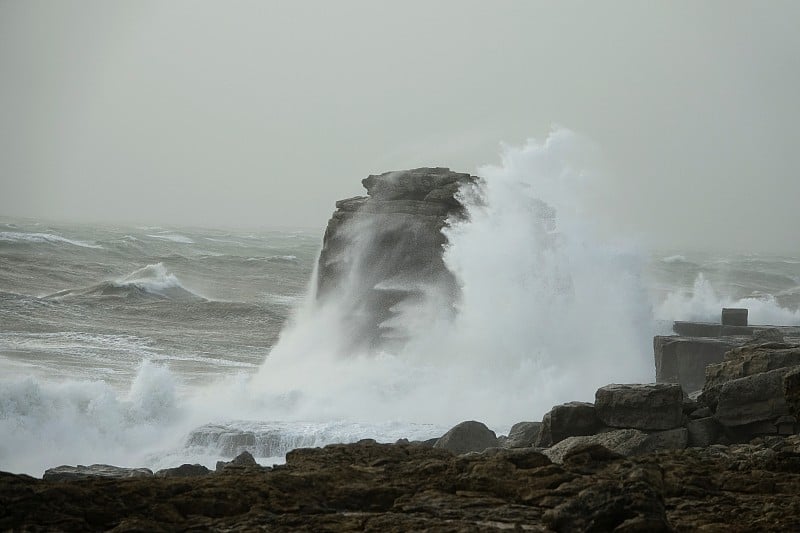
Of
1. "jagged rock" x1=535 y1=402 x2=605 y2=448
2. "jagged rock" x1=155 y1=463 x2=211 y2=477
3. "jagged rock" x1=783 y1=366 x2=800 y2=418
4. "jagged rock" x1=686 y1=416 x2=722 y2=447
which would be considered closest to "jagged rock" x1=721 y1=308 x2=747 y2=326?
"jagged rock" x1=686 y1=416 x2=722 y2=447

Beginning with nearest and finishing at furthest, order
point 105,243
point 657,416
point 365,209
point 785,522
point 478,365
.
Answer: point 785,522, point 657,416, point 478,365, point 365,209, point 105,243

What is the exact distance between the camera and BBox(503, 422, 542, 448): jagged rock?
10.4 meters

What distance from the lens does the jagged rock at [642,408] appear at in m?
9.15

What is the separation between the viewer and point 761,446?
8.06 m

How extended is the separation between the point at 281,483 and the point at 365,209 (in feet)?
53.7

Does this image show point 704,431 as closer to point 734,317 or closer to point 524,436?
point 524,436

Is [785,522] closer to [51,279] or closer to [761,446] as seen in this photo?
[761,446]

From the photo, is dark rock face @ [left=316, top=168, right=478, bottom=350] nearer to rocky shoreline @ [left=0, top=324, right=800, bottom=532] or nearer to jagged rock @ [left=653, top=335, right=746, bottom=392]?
jagged rock @ [left=653, top=335, right=746, bottom=392]

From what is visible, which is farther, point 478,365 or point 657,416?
point 478,365

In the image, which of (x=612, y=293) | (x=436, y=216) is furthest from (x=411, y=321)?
(x=612, y=293)

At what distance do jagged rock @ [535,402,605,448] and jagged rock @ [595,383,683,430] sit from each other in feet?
0.37

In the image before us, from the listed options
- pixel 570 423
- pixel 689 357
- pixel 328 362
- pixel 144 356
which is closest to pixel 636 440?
pixel 570 423

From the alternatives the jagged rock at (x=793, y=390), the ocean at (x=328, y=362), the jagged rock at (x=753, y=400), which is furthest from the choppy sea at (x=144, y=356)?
the jagged rock at (x=793, y=390)

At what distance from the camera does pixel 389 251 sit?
2080 cm
